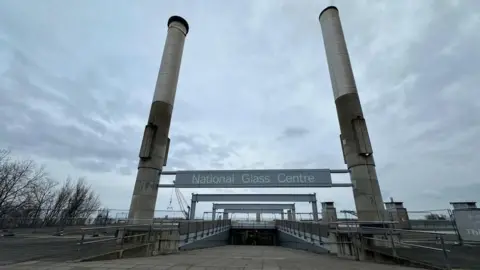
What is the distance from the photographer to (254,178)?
15891mm

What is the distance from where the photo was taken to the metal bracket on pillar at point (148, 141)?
16.1m

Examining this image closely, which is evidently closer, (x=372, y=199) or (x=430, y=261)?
(x=430, y=261)

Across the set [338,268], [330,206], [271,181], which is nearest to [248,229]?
[330,206]

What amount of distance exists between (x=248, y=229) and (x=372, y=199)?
2495 cm

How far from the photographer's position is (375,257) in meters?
8.30

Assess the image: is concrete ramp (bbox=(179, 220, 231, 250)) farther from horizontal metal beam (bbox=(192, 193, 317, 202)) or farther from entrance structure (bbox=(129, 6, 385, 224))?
horizontal metal beam (bbox=(192, 193, 317, 202))

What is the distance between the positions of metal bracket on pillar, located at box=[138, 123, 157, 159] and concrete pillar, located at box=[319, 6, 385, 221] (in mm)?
13211

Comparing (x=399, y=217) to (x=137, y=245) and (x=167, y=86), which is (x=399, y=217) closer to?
(x=137, y=245)

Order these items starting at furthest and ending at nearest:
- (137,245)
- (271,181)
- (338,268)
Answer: (271,181)
(137,245)
(338,268)

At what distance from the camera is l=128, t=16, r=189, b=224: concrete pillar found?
15.4 meters

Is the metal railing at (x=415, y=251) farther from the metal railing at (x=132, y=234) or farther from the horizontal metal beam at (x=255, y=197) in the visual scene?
the horizontal metal beam at (x=255, y=197)

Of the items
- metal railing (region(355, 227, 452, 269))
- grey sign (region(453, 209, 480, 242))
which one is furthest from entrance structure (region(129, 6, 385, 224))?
metal railing (region(355, 227, 452, 269))

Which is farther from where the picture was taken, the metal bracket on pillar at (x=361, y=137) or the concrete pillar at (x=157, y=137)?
the concrete pillar at (x=157, y=137)

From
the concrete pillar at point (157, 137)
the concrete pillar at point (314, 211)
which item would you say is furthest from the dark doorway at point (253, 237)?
the concrete pillar at point (157, 137)
